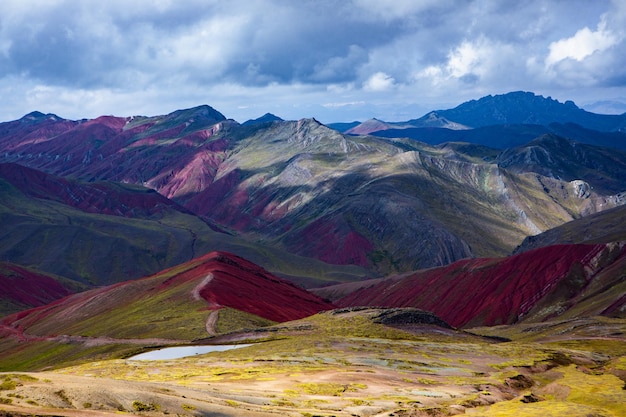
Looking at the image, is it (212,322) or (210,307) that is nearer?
(212,322)

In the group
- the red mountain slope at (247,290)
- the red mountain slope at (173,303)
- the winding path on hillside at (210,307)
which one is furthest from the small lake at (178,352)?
the red mountain slope at (247,290)

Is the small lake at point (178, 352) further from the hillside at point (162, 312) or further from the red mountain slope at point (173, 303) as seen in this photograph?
the red mountain slope at point (173, 303)

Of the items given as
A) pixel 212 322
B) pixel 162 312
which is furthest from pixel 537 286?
pixel 162 312

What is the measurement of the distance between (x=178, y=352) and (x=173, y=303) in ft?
142

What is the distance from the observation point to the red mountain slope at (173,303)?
137 metres

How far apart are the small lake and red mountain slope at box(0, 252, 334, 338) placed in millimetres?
12818

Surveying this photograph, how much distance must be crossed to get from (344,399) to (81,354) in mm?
77847

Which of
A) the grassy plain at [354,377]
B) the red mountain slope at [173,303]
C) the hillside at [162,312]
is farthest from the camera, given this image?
the red mountain slope at [173,303]

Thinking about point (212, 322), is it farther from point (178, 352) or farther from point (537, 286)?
point (537, 286)

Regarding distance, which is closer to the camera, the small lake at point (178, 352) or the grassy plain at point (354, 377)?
the grassy plain at point (354, 377)

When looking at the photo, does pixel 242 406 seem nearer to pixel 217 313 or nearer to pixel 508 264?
pixel 217 313

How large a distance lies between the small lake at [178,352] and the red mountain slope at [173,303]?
42.1 feet

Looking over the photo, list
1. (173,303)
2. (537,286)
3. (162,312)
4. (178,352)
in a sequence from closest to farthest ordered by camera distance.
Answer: (178,352) → (162,312) → (173,303) → (537,286)

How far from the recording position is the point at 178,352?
105 meters
